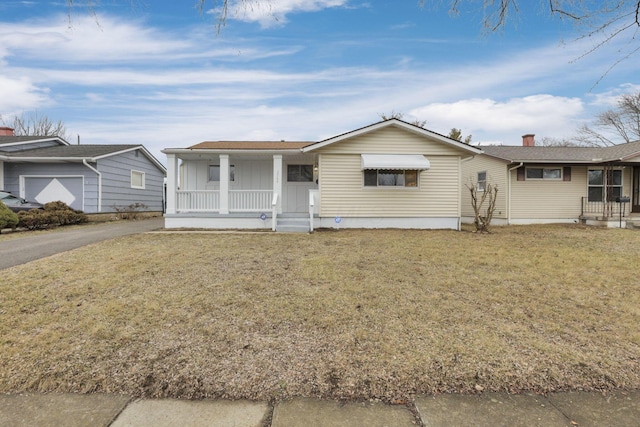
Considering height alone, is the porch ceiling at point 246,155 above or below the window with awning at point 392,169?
above

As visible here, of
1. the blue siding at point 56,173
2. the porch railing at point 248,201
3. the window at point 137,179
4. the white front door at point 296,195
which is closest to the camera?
the porch railing at point 248,201

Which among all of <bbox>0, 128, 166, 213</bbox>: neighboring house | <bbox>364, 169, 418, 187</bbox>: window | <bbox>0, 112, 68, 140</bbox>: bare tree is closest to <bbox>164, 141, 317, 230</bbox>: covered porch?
<bbox>364, 169, 418, 187</bbox>: window

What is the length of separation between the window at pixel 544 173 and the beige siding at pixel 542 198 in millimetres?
192

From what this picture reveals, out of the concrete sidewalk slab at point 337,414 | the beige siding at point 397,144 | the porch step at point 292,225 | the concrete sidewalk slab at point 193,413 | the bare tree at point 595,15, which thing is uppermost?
the beige siding at point 397,144

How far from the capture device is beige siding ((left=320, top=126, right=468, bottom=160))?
11.0m

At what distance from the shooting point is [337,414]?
75.1 inches

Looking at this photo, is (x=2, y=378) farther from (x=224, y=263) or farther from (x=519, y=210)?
(x=519, y=210)

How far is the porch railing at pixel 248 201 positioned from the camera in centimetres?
1124

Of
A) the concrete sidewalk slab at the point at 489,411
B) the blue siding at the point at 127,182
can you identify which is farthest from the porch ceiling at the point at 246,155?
the concrete sidewalk slab at the point at 489,411

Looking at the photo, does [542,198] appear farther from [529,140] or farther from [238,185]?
[238,185]

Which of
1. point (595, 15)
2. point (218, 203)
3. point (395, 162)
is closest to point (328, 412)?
point (595, 15)

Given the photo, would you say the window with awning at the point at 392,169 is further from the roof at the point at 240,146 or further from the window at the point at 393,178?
the roof at the point at 240,146

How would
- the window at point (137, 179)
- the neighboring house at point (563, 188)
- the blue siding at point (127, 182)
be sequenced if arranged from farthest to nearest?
the window at point (137, 179), the blue siding at point (127, 182), the neighboring house at point (563, 188)

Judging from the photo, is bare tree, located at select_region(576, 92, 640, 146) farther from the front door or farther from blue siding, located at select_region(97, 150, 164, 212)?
blue siding, located at select_region(97, 150, 164, 212)
